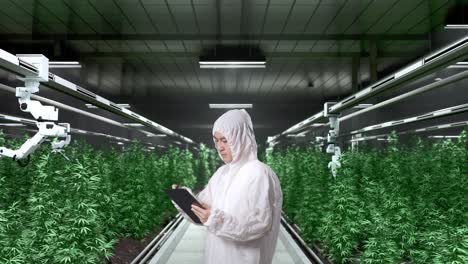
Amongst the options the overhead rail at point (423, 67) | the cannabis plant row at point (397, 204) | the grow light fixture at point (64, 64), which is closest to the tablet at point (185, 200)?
the cannabis plant row at point (397, 204)

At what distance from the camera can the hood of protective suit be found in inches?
83.7

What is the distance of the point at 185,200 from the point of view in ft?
7.10

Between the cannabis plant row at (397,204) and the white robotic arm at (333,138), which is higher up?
the white robotic arm at (333,138)

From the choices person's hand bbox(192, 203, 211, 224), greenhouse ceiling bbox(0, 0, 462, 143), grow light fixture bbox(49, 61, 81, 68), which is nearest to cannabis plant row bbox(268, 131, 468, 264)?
person's hand bbox(192, 203, 211, 224)

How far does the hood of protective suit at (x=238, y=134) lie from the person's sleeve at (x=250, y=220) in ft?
0.61

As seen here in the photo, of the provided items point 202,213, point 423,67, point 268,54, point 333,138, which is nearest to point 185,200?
point 202,213

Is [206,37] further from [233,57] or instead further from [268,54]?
[268,54]

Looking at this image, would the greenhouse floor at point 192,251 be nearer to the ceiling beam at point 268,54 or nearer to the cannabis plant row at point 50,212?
the cannabis plant row at point 50,212

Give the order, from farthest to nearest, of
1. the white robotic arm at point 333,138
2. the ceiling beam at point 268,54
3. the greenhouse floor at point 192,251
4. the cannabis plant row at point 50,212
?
the ceiling beam at point 268,54 → the white robotic arm at point 333,138 → the greenhouse floor at point 192,251 → the cannabis plant row at point 50,212

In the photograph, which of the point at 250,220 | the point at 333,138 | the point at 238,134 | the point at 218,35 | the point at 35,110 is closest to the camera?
the point at 250,220

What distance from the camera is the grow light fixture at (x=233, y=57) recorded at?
32.8ft

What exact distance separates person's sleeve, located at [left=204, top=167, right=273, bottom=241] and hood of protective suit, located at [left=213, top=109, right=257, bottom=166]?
0.61ft

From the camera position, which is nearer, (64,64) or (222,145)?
(222,145)

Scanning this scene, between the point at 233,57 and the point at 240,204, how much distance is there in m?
8.19
